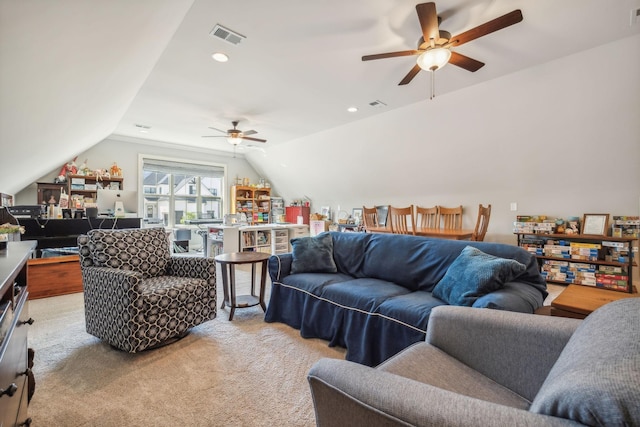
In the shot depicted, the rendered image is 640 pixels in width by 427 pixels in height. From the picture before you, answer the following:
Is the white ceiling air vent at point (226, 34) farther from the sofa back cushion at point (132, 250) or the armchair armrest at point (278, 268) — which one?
the armchair armrest at point (278, 268)

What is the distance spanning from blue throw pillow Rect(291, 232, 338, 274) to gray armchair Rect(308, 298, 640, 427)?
4.94 feet

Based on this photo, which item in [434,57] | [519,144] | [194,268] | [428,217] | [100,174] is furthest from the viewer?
[100,174]

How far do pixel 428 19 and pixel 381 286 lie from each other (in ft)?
6.45

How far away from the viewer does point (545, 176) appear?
390cm

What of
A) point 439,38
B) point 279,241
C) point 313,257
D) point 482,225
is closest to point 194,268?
point 313,257

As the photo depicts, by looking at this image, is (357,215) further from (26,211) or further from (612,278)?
(26,211)

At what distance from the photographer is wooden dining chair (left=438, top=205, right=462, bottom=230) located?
4863mm

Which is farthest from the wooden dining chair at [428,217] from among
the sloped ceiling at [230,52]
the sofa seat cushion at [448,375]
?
the sofa seat cushion at [448,375]

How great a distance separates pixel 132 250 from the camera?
2457 mm

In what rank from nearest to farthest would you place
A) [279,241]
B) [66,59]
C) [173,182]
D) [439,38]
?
[66,59] < [439,38] < [279,241] < [173,182]

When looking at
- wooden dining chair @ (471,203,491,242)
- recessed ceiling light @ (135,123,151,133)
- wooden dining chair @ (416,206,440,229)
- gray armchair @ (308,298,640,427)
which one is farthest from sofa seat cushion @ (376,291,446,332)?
recessed ceiling light @ (135,123,151,133)

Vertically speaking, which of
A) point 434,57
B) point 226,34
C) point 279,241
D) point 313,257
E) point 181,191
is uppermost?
point 226,34

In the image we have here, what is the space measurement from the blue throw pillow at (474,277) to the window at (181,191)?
6.61m

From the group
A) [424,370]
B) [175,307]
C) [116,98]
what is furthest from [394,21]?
[116,98]
